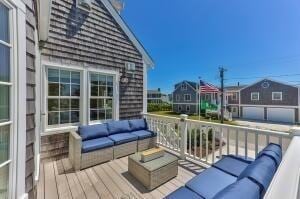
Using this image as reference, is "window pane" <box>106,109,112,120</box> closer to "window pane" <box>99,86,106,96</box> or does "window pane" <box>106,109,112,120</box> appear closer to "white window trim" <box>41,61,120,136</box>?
"white window trim" <box>41,61,120,136</box>

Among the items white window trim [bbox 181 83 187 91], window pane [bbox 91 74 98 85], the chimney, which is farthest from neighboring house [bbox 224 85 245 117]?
window pane [bbox 91 74 98 85]

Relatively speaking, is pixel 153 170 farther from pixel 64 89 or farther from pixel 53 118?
pixel 64 89

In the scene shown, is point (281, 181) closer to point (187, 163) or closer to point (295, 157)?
point (295, 157)

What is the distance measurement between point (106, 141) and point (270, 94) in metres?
25.4

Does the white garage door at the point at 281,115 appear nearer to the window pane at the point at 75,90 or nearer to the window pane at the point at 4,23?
the window pane at the point at 75,90

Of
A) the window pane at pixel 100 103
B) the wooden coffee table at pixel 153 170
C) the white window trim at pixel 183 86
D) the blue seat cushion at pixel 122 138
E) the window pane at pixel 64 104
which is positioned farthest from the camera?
the white window trim at pixel 183 86

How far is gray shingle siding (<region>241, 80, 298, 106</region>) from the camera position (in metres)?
20.7

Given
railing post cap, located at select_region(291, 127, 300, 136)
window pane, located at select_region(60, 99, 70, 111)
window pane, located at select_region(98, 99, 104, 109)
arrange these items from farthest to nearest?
window pane, located at select_region(98, 99, 104, 109)
window pane, located at select_region(60, 99, 70, 111)
railing post cap, located at select_region(291, 127, 300, 136)

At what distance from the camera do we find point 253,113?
24.0m

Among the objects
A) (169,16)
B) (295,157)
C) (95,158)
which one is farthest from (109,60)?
(169,16)

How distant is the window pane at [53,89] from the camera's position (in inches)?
147

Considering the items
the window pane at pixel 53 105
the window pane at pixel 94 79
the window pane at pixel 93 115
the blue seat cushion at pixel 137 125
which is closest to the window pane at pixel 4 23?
the window pane at pixel 53 105

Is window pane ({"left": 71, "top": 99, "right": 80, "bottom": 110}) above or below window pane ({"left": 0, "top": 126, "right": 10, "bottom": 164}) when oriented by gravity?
above

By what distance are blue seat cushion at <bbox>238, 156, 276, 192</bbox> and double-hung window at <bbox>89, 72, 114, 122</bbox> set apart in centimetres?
400
